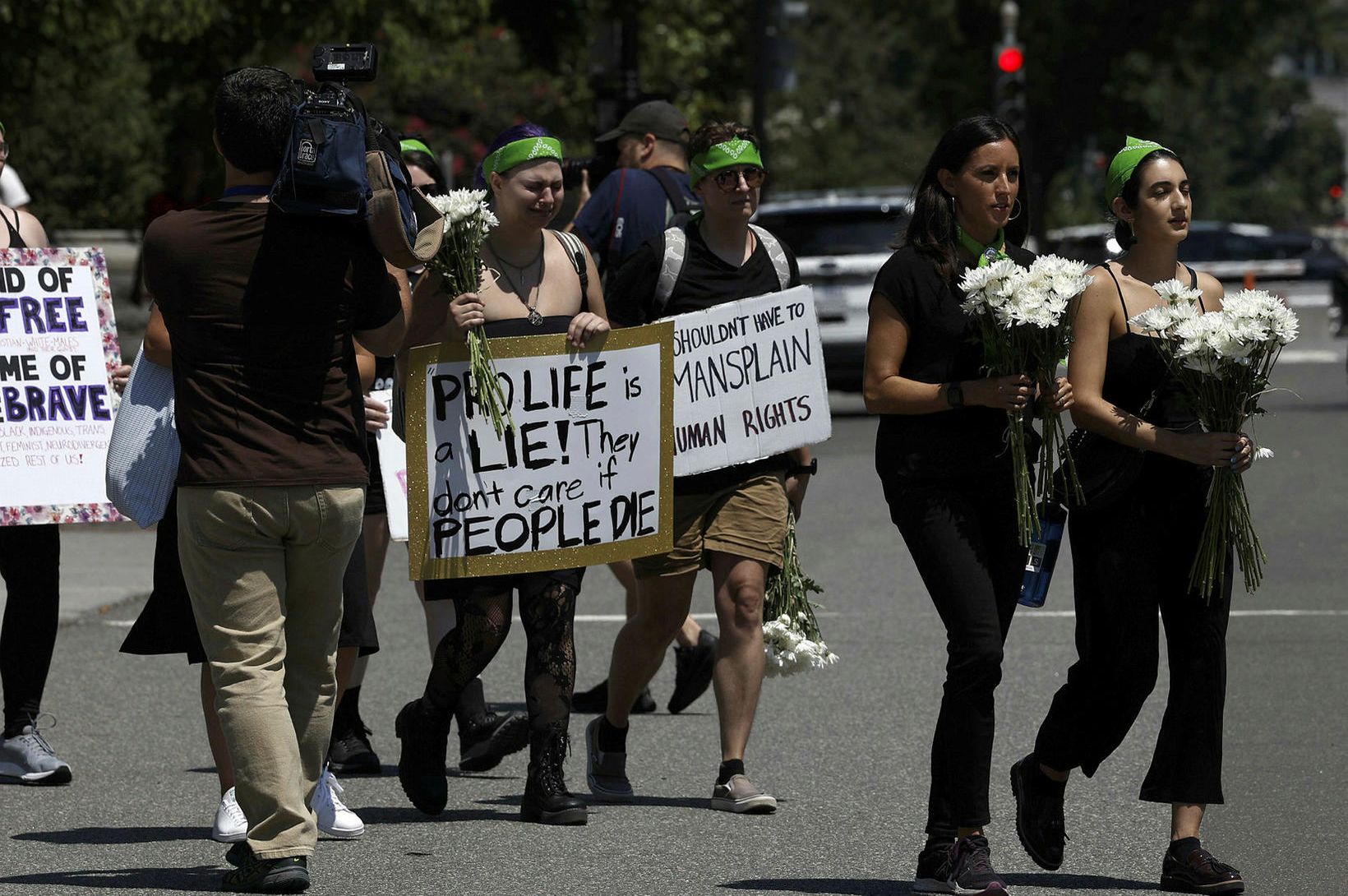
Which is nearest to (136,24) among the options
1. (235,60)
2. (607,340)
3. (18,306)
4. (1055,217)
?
(235,60)

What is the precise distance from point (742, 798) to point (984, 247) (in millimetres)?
1811

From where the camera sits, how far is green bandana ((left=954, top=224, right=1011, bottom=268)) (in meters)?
5.62

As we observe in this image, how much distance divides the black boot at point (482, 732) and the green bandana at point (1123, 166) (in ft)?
7.32

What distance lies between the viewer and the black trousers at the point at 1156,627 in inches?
216

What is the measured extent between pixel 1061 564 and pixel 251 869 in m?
7.21

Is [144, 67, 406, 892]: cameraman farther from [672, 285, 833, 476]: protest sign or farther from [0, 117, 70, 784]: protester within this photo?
[0, 117, 70, 784]: protester

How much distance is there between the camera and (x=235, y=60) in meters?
24.6

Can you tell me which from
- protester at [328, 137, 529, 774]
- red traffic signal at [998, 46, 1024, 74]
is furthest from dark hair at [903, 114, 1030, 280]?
red traffic signal at [998, 46, 1024, 74]

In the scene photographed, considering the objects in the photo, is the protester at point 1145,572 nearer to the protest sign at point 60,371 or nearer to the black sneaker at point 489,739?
the black sneaker at point 489,739

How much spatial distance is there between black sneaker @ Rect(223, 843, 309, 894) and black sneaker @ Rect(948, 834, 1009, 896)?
1.55 metres

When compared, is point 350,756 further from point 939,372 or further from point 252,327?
point 939,372

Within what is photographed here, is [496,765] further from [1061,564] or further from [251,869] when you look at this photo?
[1061,564]

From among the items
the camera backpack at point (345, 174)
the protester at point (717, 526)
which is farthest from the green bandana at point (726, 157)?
the camera backpack at point (345, 174)

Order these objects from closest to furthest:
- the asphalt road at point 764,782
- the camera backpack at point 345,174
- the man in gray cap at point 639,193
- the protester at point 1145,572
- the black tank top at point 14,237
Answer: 1. the camera backpack at point 345,174
2. the protester at point 1145,572
3. the asphalt road at point 764,782
4. the black tank top at point 14,237
5. the man in gray cap at point 639,193
